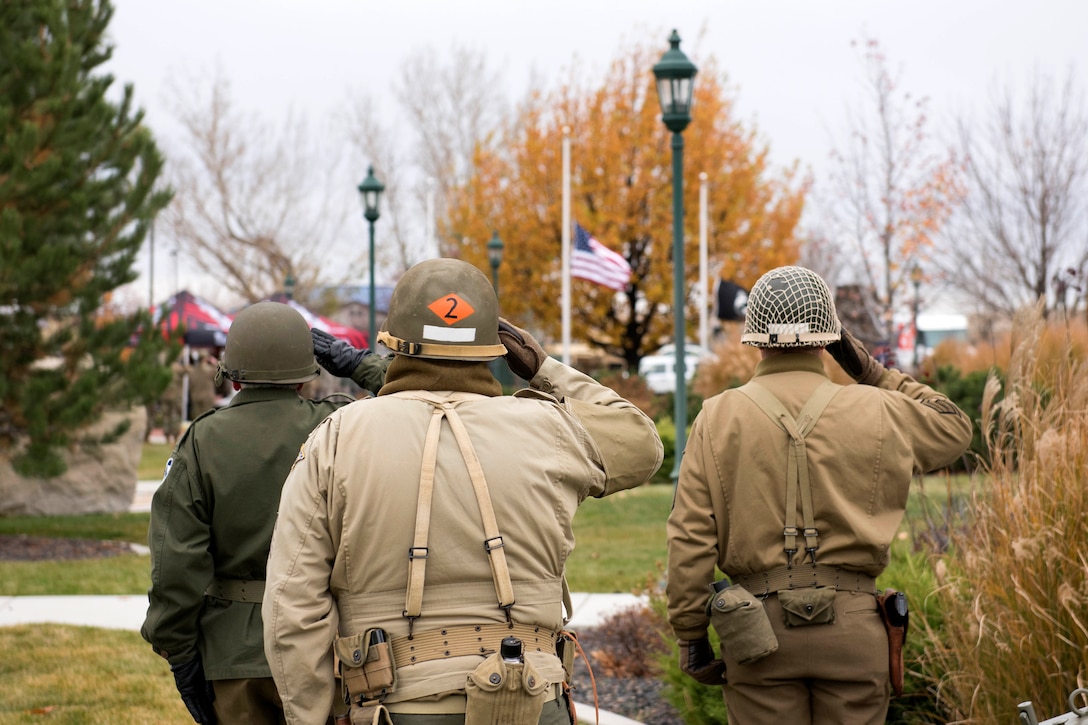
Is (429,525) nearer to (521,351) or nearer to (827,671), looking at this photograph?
(521,351)

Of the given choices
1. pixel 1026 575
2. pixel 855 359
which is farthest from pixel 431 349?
pixel 1026 575

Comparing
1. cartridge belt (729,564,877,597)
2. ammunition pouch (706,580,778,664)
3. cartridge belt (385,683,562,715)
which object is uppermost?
cartridge belt (729,564,877,597)

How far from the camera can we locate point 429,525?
2656mm

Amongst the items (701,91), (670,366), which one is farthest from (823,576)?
(670,366)

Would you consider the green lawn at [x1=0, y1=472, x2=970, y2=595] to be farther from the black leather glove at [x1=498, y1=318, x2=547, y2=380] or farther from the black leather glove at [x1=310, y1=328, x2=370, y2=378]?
the black leather glove at [x1=310, y1=328, x2=370, y2=378]

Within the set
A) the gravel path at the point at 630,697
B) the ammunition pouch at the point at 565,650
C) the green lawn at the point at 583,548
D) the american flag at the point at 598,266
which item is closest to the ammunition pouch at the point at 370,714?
the ammunition pouch at the point at 565,650

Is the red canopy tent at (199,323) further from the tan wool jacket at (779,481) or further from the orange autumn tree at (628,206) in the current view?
the tan wool jacket at (779,481)

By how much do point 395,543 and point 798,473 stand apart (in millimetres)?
1430

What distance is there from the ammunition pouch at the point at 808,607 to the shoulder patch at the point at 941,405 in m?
0.78

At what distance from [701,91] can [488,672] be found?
2883 centimetres

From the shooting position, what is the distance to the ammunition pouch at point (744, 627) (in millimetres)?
3426

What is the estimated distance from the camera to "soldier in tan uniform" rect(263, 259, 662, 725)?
8.61 ft

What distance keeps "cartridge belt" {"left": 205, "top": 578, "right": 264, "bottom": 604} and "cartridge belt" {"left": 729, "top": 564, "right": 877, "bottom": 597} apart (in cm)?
161

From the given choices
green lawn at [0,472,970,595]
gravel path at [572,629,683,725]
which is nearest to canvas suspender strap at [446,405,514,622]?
gravel path at [572,629,683,725]
